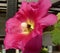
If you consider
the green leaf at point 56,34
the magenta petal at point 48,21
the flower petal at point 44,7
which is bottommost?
the green leaf at point 56,34

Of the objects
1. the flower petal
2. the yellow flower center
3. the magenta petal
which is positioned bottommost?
the yellow flower center

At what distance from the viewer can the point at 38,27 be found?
0.77 feet

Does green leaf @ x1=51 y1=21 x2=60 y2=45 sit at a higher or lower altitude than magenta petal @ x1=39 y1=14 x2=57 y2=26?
lower

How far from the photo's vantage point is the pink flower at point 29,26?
23 centimetres

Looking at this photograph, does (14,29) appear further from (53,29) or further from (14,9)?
(14,9)

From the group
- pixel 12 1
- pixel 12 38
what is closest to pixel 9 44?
pixel 12 38

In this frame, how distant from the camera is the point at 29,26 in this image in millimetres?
282

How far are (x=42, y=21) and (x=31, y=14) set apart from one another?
0.10ft

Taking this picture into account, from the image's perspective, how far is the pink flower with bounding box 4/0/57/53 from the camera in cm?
23

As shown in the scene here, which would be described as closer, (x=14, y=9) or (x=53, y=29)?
(x=53, y=29)

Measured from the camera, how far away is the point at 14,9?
1.59 feet

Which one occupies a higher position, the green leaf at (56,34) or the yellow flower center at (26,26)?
the yellow flower center at (26,26)

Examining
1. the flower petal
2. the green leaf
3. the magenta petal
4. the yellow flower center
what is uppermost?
the flower petal

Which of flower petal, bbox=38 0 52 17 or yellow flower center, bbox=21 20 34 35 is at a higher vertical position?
flower petal, bbox=38 0 52 17
